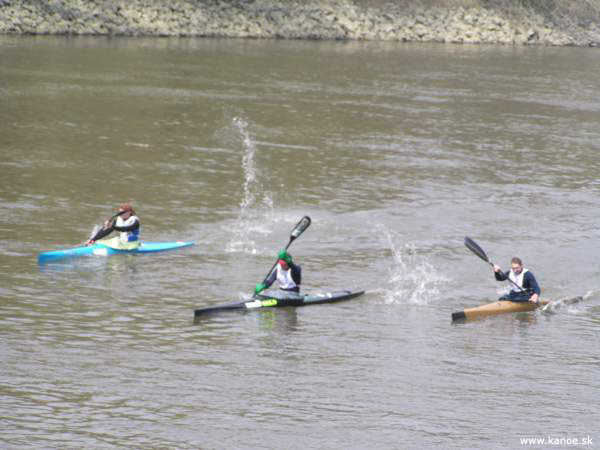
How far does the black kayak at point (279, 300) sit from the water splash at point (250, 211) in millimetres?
5013

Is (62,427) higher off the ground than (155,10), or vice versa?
(155,10)

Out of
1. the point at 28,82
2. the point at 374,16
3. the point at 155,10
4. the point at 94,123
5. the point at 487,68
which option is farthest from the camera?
the point at 374,16

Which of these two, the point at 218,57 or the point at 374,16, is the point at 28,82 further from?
the point at 374,16

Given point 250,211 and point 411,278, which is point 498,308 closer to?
point 411,278

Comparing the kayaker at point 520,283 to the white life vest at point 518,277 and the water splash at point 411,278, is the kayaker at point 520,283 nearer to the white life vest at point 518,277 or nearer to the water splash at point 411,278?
the white life vest at point 518,277

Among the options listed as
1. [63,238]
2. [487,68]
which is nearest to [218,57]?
[487,68]

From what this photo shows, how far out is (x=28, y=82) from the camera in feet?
199

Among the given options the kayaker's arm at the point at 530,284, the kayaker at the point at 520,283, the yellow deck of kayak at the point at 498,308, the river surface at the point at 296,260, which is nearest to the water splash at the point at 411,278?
the river surface at the point at 296,260

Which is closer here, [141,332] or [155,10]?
[141,332]

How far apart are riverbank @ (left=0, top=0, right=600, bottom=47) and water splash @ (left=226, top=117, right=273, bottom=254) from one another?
46.5m

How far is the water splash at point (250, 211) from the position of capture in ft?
105

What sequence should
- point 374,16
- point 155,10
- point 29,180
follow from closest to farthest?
1. point 29,180
2. point 155,10
3. point 374,16

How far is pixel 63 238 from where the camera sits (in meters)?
31.3

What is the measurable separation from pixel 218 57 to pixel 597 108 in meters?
29.8
